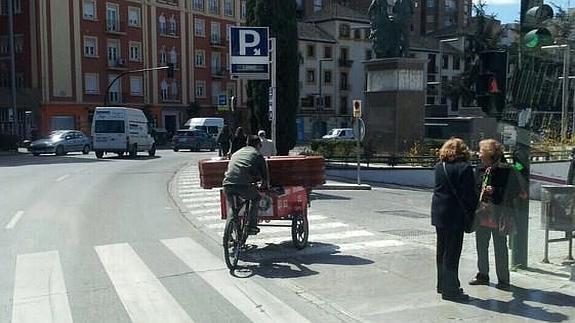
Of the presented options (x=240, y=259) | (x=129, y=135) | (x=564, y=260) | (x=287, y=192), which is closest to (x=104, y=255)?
(x=240, y=259)

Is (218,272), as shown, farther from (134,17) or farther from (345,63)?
(345,63)

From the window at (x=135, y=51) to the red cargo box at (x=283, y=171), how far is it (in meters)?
54.4

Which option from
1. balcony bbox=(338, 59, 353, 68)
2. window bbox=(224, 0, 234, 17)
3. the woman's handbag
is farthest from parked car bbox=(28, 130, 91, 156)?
balcony bbox=(338, 59, 353, 68)

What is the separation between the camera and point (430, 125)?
98.8 ft

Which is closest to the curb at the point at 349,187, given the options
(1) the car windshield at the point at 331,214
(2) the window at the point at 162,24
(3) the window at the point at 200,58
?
(1) the car windshield at the point at 331,214

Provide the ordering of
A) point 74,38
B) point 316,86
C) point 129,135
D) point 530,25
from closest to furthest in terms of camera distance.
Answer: point 530,25 < point 129,135 < point 74,38 < point 316,86

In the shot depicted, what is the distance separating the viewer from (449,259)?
6754 mm

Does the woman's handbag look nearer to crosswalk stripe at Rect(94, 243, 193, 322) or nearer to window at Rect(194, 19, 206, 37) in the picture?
crosswalk stripe at Rect(94, 243, 193, 322)

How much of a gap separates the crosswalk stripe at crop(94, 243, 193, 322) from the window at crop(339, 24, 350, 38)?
72.6m

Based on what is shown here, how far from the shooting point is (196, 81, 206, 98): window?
6781 centimetres

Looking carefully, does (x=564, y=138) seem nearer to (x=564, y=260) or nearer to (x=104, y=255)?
(x=564, y=260)

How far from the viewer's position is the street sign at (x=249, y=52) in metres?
15.4

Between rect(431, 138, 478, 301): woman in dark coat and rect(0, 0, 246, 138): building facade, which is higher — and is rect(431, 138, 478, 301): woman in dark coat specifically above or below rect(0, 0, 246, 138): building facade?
below

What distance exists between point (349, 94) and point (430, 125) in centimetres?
5104
